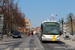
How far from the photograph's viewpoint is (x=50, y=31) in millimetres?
17375

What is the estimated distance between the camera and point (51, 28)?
17.6 metres

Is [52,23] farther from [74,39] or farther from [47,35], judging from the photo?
[74,39]

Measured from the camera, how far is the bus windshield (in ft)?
56.9

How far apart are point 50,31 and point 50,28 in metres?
0.45

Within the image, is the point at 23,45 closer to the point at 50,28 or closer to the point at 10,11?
the point at 50,28

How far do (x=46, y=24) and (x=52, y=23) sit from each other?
2.72ft

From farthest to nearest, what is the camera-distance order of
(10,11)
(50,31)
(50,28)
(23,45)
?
Result: (10,11) < (50,28) < (50,31) < (23,45)

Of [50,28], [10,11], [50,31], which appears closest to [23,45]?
[50,31]

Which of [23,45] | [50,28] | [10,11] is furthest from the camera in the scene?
[10,11]

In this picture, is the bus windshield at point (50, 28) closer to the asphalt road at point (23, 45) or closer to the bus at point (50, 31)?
the bus at point (50, 31)

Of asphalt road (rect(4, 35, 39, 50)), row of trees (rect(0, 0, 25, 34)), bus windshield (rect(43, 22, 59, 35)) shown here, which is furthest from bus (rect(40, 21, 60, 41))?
row of trees (rect(0, 0, 25, 34))

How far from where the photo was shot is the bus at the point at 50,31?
17062 millimetres

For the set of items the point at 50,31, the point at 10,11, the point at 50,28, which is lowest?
the point at 50,31

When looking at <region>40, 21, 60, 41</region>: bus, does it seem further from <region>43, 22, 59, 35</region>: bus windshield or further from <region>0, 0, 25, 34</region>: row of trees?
<region>0, 0, 25, 34</region>: row of trees
